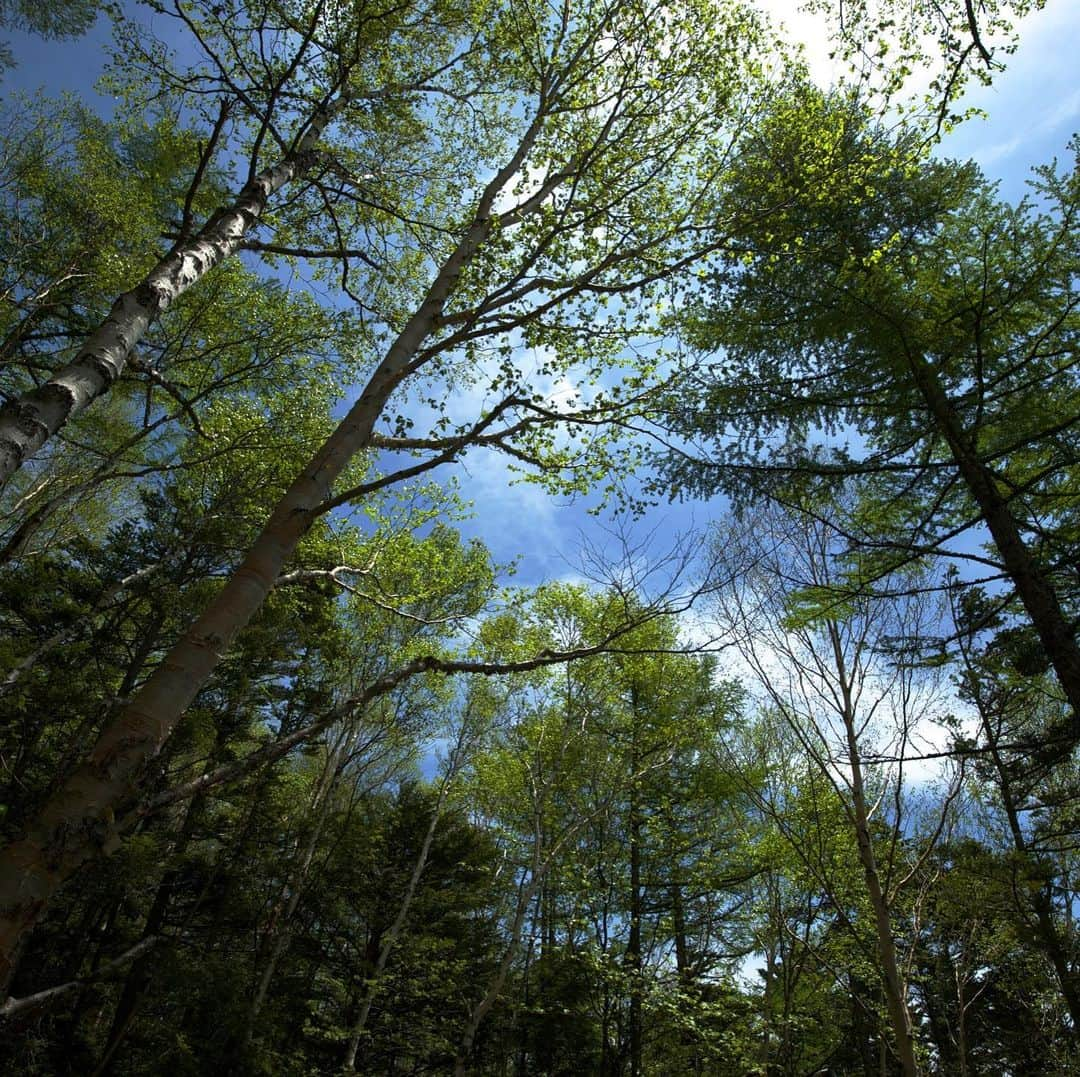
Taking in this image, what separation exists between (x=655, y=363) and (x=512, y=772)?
10.1 m

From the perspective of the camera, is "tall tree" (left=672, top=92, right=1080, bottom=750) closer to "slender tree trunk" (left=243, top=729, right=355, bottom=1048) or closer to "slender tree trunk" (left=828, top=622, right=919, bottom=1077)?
"slender tree trunk" (left=828, top=622, right=919, bottom=1077)

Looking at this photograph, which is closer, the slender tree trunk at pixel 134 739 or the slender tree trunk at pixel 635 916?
the slender tree trunk at pixel 134 739

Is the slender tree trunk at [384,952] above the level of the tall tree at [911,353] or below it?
below

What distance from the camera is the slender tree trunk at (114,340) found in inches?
99.5

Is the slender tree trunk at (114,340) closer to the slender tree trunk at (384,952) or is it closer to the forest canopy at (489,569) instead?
the forest canopy at (489,569)

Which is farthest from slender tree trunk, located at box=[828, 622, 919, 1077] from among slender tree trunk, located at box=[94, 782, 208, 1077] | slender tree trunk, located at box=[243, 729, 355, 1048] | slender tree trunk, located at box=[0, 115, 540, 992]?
slender tree trunk, located at box=[94, 782, 208, 1077]

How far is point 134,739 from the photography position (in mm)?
1778

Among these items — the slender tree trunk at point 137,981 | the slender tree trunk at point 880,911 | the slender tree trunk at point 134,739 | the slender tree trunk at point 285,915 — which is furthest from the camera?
the slender tree trunk at point 285,915

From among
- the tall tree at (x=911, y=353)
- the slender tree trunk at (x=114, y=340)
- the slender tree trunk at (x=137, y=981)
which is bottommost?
the slender tree trunk at (x=137, y=981)

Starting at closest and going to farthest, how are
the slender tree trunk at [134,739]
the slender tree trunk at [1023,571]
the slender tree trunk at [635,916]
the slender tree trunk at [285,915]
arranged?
1. the slender tree trunk at [134,739]
2. the slender tree trunk at [1023,571]
3. the slender tree trunk at [285,915]
4. the slender tree trunk at [635,916]

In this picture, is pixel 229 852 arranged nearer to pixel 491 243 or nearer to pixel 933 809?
pixel 491 243

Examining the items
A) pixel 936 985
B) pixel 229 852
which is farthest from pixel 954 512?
pixel 936 985

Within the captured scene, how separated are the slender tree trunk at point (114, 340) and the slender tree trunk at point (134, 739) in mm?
1038

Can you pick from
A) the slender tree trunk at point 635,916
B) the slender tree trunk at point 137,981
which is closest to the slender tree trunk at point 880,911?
the slender tree trunk at point 635,916
